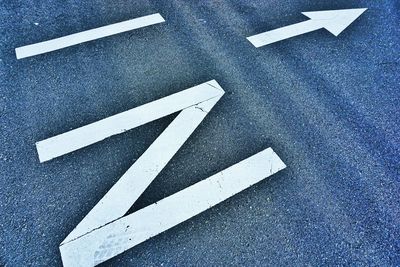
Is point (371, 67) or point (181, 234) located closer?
point (181, 234)

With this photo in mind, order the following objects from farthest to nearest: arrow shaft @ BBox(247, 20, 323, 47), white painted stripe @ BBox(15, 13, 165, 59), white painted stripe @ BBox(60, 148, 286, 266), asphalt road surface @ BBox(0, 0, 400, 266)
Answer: arrow shaft @ BBox(247, 20, 323, 47) < white painted stripe @ BBox(15, 13, 165, 59) < asphalt road surface @ BBox(0, 0, 400, 266) < white painted stripe @ BBox(60, 148, 286, 266)

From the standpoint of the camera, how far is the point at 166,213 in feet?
8.68

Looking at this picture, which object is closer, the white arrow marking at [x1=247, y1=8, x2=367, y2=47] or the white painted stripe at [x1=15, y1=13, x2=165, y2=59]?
the white painted stripe at [x1=15, y1=13, x2=165, y2=59]

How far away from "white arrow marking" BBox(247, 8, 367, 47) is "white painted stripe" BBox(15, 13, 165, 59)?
4.91ft

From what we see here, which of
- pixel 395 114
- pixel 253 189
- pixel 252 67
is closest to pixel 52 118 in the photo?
pixel 253 189

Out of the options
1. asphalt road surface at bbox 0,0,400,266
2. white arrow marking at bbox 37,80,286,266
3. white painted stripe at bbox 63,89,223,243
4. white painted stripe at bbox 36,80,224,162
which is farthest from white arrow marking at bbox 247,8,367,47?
white painted stripe at bbox 63,89,223,243

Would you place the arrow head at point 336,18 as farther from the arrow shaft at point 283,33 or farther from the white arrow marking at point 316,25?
the arrow shaft at point 283,33

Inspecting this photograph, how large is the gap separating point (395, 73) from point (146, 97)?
3.28 meters

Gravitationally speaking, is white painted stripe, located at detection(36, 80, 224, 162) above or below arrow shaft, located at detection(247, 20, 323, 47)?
below

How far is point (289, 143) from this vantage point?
3223 millimetres

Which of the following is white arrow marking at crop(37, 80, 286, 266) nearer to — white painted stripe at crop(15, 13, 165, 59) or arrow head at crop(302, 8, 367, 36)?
white painted stripe at crop(15, 13, 165, 59)

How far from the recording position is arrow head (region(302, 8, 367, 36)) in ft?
15.2

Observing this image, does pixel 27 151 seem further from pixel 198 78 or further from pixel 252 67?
pixel 252 67

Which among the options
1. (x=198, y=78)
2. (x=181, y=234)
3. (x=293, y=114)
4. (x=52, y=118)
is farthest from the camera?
(x=198, y=78)
